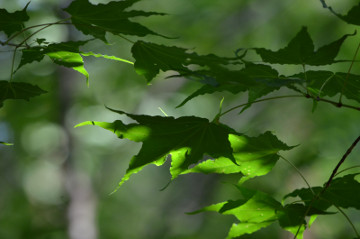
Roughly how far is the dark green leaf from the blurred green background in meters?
3.04

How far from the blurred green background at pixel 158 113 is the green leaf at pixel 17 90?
9.96 feet

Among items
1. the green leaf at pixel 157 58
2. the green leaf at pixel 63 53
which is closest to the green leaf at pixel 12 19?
the green leaf at pixel 63 53

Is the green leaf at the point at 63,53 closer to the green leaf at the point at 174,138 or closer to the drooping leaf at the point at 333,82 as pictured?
the green leaf at the point at 174,138

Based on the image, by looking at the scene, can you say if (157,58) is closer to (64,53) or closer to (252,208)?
(64,53)

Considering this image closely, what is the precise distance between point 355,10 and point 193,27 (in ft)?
15.3

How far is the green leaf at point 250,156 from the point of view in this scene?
740mm

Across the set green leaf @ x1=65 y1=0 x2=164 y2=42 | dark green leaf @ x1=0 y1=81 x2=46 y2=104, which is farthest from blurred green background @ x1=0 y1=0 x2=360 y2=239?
green leaf @ x1=65 y1=0 x2=164 y2=42

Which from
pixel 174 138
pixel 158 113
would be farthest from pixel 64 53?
pixel 158 113

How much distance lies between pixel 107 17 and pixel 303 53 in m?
0.33

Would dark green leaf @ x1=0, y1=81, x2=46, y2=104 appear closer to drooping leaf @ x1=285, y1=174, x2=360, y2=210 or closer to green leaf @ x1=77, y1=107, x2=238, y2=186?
green leaf @ x1=77, y1=107, x2=238, y2=186

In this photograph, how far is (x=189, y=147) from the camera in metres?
0.72

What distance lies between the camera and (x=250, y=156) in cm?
76

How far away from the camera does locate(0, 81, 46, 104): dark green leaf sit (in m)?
0.82

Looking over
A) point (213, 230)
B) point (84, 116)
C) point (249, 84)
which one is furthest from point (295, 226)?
point (213, 230)
